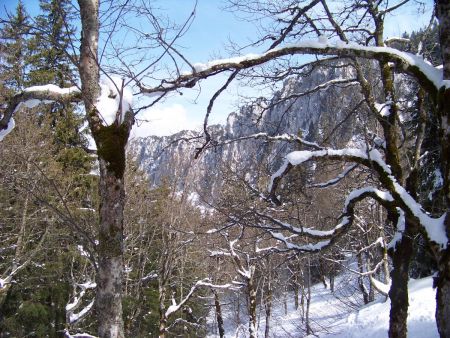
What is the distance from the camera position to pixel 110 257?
9.09ft

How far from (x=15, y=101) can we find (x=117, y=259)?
1.51 meters

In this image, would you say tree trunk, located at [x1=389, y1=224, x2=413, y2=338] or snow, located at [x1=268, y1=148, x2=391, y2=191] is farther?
tree trunk, located at [x1=389, y1=224, x2=413, y2=338]

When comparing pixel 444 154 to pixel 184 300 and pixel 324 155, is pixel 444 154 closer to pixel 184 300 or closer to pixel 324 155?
pixel 324 155

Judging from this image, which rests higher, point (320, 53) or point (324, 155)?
point (320, 53)

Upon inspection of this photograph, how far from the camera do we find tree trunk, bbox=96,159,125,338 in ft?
8.83

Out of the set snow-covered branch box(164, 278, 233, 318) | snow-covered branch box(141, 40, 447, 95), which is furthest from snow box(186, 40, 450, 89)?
snow-covered branch box(164, 278, 233, 318)

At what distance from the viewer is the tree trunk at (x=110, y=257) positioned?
269cm

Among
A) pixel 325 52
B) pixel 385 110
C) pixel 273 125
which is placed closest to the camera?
pixel 325 52

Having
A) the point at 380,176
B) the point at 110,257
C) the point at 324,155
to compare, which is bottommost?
the point at 110,257

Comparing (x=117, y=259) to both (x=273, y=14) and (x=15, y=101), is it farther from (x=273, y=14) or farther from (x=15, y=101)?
(x=273, y=14)

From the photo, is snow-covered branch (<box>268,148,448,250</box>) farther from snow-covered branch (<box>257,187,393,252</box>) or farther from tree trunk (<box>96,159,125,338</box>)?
tree trunk (<box>96,159,125,338</box>)

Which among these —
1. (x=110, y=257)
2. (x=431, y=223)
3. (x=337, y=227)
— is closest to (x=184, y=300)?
(x=337, y=227)

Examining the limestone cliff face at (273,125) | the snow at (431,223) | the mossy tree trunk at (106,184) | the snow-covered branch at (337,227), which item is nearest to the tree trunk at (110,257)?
the mossy tree trunk at (106,184)

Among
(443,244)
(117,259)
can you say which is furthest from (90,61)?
(443,244)
